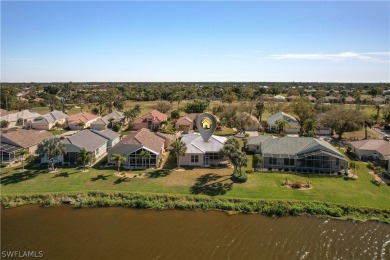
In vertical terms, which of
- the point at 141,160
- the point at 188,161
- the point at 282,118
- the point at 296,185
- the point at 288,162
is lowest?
the point at 296,185

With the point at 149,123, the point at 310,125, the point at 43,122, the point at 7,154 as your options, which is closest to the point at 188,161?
the point at 7,154

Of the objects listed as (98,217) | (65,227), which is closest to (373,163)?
(98,217)

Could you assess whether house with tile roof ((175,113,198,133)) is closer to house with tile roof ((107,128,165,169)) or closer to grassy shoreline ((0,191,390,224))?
house with tile roof ((107,128,165,169))

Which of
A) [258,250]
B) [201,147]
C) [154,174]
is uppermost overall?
[201,147]

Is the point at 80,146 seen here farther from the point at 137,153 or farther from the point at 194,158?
the point at 194,158

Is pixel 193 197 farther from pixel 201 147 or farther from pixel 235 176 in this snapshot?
pixel 201 147

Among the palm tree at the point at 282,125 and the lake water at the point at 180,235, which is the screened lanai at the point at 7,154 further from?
the palm tree at the point at 282,125

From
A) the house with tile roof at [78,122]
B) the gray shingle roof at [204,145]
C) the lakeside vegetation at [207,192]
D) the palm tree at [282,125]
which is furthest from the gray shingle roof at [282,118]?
the house with tile roof at [78,122]
